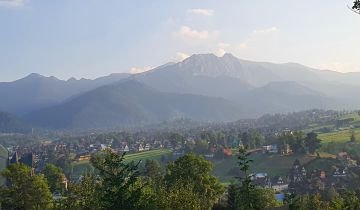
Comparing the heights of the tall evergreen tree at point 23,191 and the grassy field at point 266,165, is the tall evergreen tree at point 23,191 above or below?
above

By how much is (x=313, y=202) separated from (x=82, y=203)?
2605cm

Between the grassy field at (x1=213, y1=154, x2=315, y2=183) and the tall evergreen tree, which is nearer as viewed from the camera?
the tall evergreen tree

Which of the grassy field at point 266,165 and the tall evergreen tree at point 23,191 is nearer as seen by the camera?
the tall evergreen tree at point 23,191

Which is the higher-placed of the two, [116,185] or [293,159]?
[116,185]

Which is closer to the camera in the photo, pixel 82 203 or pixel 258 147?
pixel 82 203

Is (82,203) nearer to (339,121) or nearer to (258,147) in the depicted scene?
(258,147)

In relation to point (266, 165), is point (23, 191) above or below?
above

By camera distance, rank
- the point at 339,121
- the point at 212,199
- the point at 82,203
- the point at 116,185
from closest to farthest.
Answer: the point at 116,185, the point at 82,203, the point at 212,199, the point at 339,121

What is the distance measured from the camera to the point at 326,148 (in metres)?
111

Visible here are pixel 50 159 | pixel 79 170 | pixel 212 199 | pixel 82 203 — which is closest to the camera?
pixel 82 203

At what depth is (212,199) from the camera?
4672 cm

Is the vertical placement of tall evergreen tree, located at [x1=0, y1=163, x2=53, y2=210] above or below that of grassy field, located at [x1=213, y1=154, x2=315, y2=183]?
above

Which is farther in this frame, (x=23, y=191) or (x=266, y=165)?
(x=266, y=165)

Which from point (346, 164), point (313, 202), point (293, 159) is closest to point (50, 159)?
point (293, 159)
